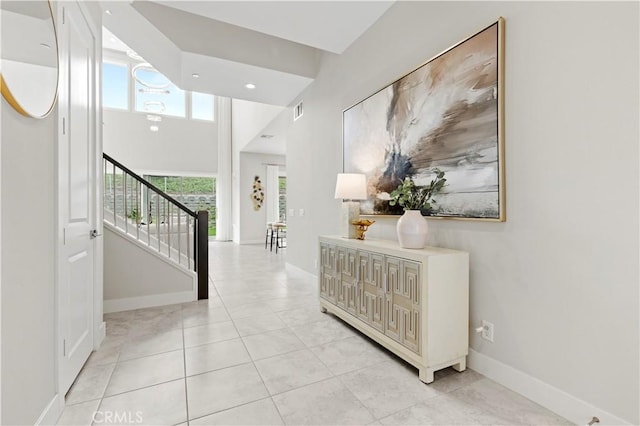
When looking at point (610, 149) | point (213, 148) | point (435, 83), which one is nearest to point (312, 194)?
point (435, 83)

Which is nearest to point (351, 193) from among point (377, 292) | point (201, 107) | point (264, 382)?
point (377, 292)

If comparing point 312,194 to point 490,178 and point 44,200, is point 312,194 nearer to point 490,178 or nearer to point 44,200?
point 490,178

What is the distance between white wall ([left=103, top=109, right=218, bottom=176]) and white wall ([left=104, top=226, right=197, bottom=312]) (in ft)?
21.0

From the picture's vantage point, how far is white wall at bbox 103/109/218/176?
27.4ft

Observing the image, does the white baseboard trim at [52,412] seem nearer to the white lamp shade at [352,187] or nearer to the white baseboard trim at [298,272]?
the white lamp shade at [352,187]

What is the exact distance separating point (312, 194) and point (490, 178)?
2766 millimetres

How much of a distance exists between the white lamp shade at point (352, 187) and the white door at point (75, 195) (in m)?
2.01

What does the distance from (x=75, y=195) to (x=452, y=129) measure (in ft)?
8.37

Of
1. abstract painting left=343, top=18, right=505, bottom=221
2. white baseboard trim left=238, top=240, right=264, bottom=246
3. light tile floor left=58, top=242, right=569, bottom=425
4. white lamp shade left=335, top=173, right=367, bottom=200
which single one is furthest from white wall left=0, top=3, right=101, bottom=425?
white baseboard trim left=238, top=240, right=264, bottom=246

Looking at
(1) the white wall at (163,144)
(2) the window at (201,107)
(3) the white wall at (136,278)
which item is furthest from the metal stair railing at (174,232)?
(2) the window at (201,107)

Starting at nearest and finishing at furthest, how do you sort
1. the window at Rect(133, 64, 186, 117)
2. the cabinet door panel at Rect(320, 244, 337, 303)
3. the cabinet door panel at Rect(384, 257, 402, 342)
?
the cabinet door panel at Rect(384, 257, 402, 342), the cabinet door panel at Rect(320, 244, 337, 303), the window at Rect(133, 64, 186, 117)

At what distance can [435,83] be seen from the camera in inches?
88.2

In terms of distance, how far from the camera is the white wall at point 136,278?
3168mm

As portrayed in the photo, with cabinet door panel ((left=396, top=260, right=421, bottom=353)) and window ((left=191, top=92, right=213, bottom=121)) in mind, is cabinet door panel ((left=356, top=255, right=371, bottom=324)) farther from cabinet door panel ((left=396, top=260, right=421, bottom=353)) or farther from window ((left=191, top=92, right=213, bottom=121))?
window ((left=191, top=92, right=213, bottom=121))
